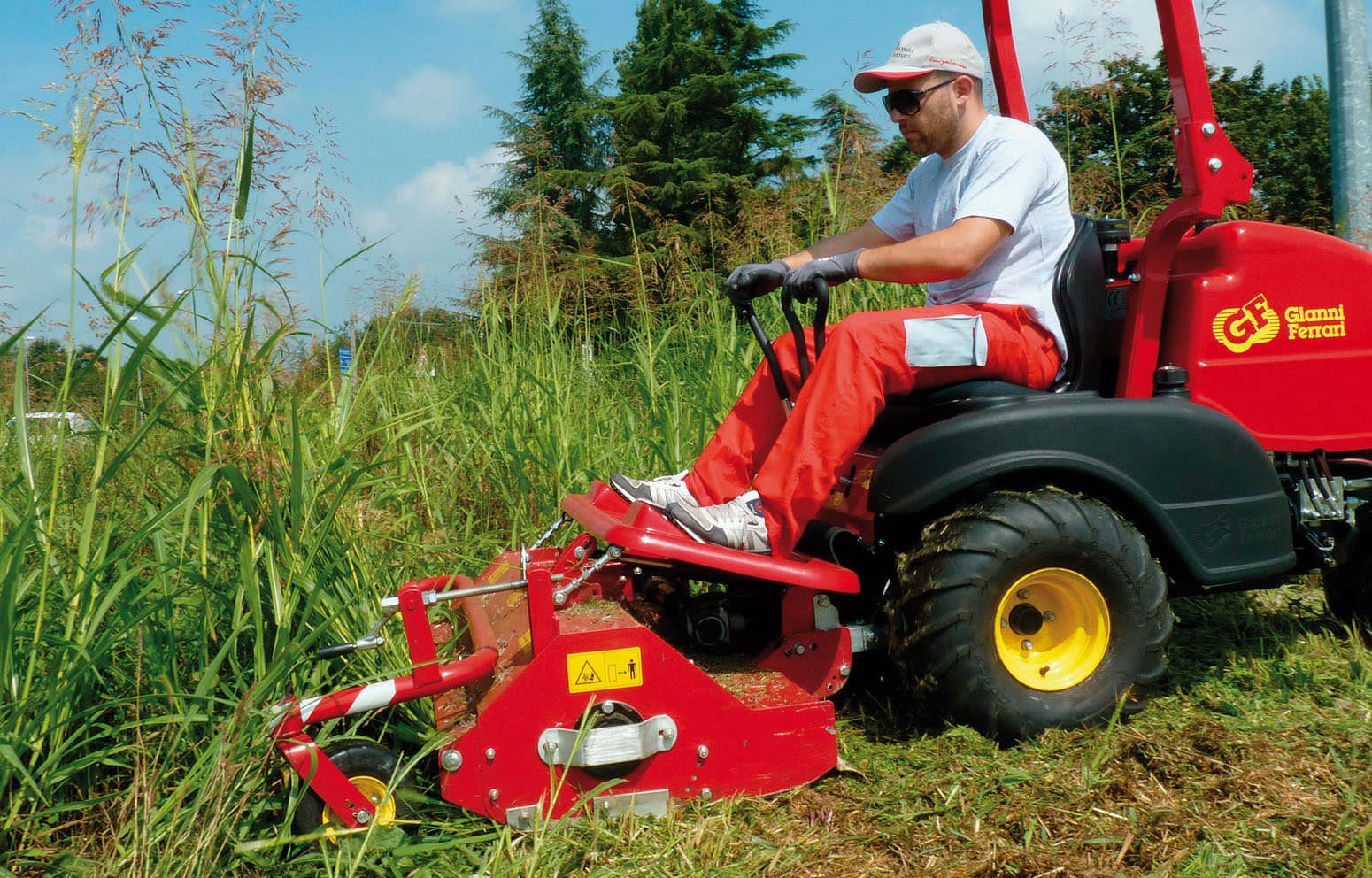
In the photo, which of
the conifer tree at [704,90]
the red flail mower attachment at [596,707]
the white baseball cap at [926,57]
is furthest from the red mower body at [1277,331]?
the conifer tree at [704,90]

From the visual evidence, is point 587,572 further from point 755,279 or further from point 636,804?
point 755,279

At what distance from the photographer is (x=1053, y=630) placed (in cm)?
279

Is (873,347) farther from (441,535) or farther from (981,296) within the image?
(441,535)

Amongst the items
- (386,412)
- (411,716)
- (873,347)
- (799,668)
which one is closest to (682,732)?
(799,668)

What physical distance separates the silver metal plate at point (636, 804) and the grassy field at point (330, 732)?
0.05 meters

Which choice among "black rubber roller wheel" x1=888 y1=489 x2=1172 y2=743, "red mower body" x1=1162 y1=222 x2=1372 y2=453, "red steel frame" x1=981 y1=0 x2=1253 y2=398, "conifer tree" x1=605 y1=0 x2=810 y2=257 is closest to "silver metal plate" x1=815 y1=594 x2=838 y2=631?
"black rubber roller wheel" x1=888 y1=489 x2=1172 y2=743

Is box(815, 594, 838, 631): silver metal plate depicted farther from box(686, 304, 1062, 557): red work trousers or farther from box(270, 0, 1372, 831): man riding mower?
box(686, 304, 1062, 557): red work trousers

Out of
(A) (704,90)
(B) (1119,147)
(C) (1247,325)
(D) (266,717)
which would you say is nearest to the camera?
(D) (266,717)

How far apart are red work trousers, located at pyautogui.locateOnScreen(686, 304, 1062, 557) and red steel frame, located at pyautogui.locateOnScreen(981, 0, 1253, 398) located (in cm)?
23

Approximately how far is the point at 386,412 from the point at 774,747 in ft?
7.45

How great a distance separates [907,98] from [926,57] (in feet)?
0.39

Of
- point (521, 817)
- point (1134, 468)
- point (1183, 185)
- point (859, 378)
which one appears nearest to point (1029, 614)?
point (1134, 468)

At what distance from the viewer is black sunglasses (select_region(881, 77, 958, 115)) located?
117 inches

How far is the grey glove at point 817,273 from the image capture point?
2.71m
